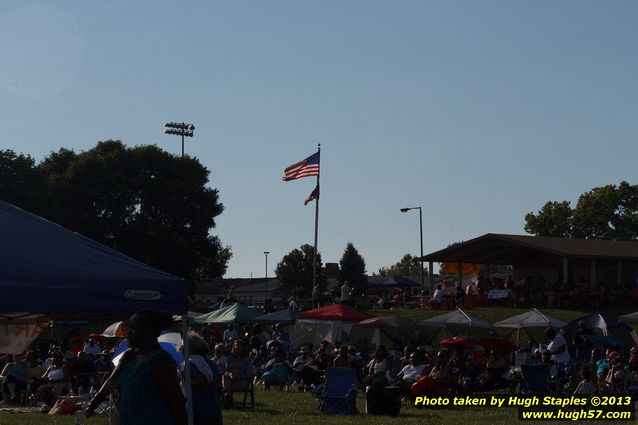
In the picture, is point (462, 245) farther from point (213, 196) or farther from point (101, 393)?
point (101, 393)

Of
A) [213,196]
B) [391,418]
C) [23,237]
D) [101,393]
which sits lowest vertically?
[391,418]

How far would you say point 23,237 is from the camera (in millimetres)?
8547

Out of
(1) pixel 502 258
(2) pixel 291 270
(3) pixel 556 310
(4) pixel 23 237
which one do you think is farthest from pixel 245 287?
(4) pixel 23 237

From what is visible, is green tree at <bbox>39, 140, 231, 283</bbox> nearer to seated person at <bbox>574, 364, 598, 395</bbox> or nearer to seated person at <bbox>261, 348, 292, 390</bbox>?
seated person at <bbox>261, 348, 292, 390</bbox>

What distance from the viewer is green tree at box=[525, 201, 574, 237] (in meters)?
88.4

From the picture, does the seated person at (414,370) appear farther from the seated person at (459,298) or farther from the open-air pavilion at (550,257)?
the open-air pavilion at (550,257)

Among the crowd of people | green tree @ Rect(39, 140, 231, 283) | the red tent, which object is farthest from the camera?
green tree @ Rect(39, 140, 231, 283)

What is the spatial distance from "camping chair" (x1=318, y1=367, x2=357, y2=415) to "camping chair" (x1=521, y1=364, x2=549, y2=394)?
3.13m

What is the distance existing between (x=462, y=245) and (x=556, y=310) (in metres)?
6.72

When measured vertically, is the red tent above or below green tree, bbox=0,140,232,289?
below

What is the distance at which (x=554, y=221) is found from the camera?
8944 cm

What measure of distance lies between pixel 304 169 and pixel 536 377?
2476 cm

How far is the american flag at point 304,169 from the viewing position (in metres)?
41.0

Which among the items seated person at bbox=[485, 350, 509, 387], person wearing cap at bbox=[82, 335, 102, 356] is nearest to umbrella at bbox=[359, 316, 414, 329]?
person wearing cap at bbox=[82, 335, 102, 356]
